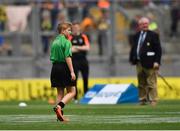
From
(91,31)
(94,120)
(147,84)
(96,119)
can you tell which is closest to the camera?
(94,120)

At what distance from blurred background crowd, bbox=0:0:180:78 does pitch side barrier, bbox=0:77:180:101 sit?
4.37 feet

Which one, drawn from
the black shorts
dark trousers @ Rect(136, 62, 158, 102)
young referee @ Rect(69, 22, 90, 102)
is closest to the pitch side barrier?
young referee @ Rect(69, 22, 90, 102)

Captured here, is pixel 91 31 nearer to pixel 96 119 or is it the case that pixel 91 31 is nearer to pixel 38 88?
pixel 38 88

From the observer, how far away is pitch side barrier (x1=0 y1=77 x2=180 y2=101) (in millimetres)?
27141

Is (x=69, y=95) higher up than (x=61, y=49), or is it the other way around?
(x=61, y=49)

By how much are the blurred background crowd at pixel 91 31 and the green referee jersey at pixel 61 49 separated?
13.4 m

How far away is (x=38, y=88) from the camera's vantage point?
1089 inches

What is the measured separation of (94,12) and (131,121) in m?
15.1

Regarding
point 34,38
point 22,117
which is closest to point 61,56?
point 22,117

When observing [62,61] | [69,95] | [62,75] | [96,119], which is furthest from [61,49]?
[96,119]

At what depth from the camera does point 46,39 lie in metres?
29.2

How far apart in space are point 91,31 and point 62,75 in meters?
13.7

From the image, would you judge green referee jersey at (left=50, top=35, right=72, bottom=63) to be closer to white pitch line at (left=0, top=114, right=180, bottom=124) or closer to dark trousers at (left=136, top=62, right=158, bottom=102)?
white pitch line at (left=0, top=114, right=180, bottom=124)

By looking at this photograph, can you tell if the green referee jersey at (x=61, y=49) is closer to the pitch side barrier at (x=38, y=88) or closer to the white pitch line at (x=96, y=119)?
the white pitch line at (x=96, y=119)
